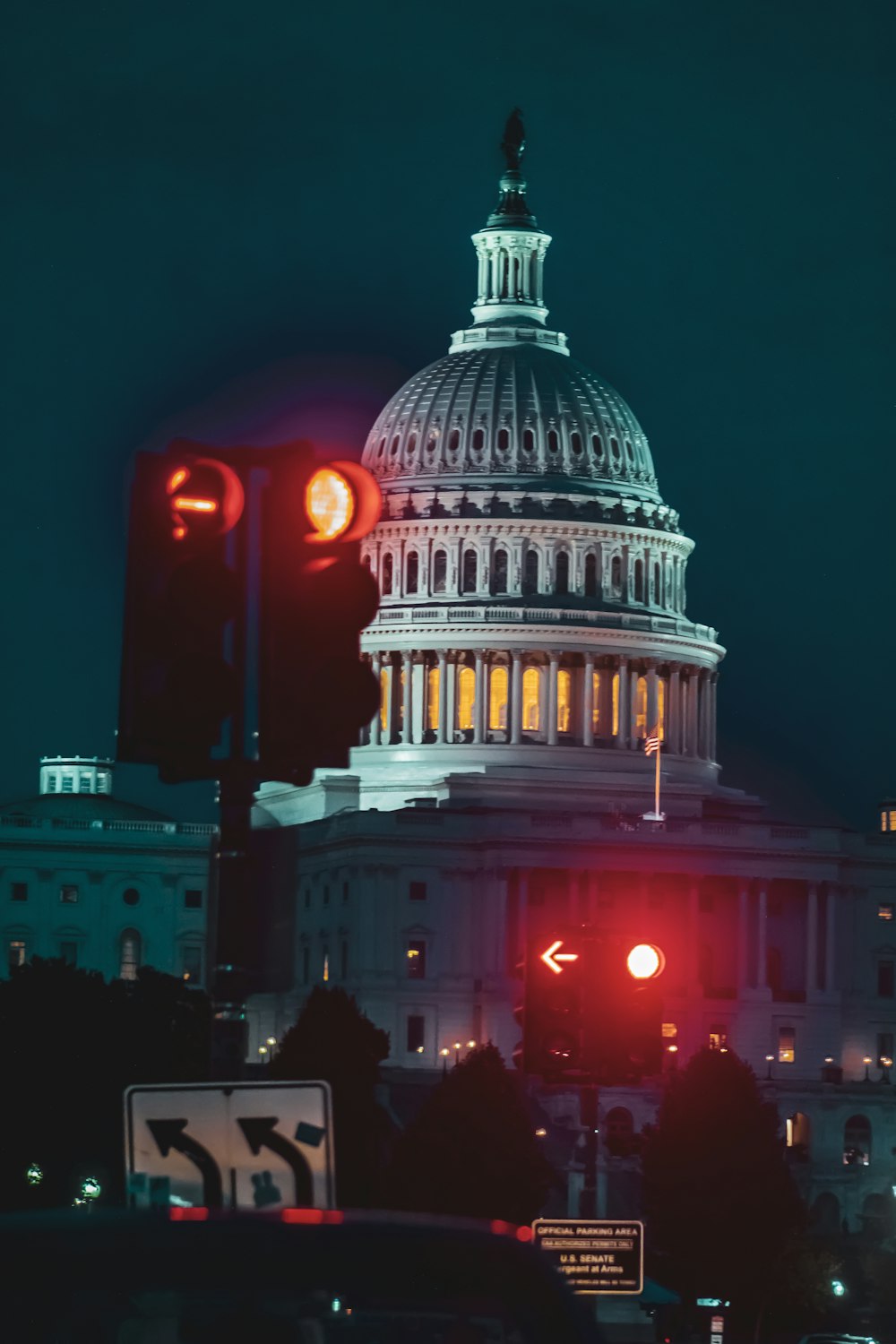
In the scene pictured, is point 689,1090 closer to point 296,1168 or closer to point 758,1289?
point 758,1289

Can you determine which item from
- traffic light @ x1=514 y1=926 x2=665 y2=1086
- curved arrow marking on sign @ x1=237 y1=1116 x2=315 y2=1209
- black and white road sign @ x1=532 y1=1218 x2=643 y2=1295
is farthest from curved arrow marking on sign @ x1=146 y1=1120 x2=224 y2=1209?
black and white road sign @ x1=532 y1=1218 x2=643 y2=1295

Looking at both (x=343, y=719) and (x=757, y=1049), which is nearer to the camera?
(x=343, y=719)

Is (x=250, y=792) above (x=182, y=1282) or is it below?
above

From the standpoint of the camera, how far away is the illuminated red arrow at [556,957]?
39562 mm

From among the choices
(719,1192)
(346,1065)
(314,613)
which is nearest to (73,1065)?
(346,1065)

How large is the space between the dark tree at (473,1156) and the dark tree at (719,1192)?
4716mm

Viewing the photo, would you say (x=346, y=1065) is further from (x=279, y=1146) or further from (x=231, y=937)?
(x=279, y=1146)

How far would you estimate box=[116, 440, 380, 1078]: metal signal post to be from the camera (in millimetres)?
17438

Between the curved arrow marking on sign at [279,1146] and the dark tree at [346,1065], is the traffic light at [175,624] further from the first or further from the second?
the dark tree at [346,1065]

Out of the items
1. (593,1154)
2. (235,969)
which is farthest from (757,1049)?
(235,969)

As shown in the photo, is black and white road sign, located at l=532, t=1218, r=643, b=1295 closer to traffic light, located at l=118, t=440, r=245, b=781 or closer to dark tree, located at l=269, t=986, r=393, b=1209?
traffic light, located at l=118, t=440, r=245, b=781

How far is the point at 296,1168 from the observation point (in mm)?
17125

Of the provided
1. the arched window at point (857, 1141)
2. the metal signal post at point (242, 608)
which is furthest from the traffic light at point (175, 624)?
the arched window at point (857, 1141)

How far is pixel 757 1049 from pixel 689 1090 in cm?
5256
